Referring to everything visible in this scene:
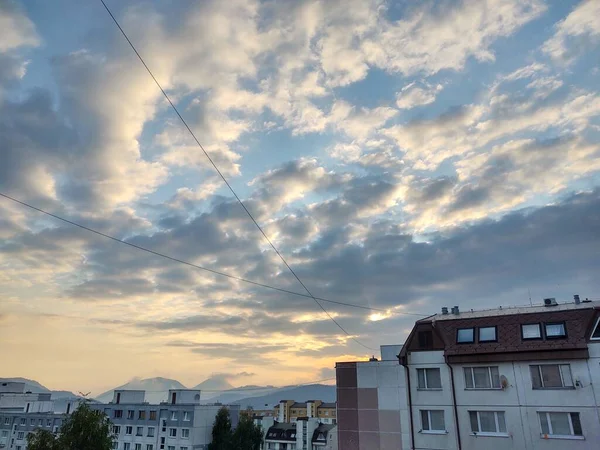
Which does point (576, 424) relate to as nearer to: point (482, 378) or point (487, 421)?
point (487, 421)

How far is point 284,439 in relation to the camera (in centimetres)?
9794

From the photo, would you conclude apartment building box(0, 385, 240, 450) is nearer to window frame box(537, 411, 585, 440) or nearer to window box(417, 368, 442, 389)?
window box(417, 368, 442, 389)

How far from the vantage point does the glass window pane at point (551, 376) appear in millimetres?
27987

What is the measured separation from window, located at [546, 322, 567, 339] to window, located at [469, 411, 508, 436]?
6619 millimetres

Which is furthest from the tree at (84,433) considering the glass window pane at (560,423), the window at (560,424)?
the glass window pane at (560,423)

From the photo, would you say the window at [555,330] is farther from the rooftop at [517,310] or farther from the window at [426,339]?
the window at [426,339]

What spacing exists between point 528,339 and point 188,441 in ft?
203

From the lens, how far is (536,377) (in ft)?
94.1

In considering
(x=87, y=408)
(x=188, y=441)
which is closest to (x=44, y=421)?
(x=188, y=441)

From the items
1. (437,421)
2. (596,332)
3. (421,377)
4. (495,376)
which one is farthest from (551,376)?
(421,377)

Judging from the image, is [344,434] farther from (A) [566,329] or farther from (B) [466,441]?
(A) [566,329]

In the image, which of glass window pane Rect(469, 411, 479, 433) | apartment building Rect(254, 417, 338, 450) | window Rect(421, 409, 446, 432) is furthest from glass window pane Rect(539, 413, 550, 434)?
apartment building Rect(254, 417, 338, 450)

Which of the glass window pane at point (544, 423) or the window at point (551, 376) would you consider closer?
the glass window pane at point (544, 423)

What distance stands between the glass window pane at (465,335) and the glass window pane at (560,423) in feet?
23.2
